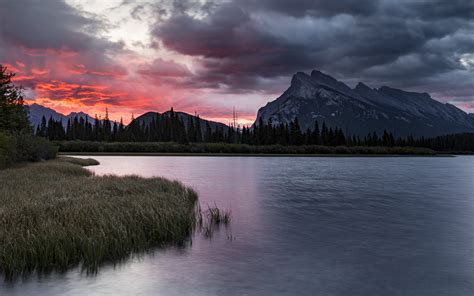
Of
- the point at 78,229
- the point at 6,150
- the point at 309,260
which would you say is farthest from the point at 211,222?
the point at 6,150

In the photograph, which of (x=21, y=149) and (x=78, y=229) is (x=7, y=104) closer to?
(x=21, y=149)

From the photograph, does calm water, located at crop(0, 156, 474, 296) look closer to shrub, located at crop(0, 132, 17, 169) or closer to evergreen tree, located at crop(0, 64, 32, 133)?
shrub, located at crop(0, 132, 17, 169)

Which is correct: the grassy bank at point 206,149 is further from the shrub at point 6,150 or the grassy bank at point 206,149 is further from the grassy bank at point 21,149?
the shrub at point 6,150

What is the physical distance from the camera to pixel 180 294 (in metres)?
12.4

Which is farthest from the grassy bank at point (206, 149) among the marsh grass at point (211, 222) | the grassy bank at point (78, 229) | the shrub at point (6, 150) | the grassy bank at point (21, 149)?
the grassy bank at point (78, 229)

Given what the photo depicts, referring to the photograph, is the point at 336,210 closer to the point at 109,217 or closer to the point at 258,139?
the point at 109,217

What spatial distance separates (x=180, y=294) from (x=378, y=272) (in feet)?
25.5

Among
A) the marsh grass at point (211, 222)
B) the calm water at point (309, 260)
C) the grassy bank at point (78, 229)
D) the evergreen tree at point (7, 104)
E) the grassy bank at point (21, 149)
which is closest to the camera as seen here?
the calm water at point (309, 260)

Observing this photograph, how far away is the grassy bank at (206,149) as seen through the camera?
14512 centimetres

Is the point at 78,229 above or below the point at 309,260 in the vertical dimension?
above

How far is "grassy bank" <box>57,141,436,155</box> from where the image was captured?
14512cm

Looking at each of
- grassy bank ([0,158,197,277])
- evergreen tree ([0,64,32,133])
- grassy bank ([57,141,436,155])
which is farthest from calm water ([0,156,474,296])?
→ grassy bank ([57,141,436,155])

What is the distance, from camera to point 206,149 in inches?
6107

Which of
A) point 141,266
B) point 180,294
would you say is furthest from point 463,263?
point 141,266
